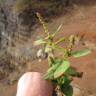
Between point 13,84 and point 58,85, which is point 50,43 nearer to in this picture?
point 58,85

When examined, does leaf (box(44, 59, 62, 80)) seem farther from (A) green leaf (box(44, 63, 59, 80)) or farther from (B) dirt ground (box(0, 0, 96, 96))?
(B) dirt ground (box(0, 0, 96, 96))

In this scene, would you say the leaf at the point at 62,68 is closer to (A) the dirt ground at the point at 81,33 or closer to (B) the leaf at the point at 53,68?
(B) the leaf at the point at 53,68

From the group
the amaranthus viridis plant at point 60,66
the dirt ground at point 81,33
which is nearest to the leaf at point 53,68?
the amaranthus viridis plant at point 60,66

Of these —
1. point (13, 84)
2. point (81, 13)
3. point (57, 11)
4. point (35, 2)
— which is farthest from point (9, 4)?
point (13, 84)

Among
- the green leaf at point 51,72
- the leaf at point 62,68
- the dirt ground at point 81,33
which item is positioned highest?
the leaf at point 62,68

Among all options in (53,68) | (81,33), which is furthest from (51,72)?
(81,33)

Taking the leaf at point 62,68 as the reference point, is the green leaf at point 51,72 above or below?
below

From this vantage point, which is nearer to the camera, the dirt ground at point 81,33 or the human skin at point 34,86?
the human skin at point 34,86

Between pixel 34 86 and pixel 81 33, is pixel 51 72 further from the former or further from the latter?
pixel 81 33
